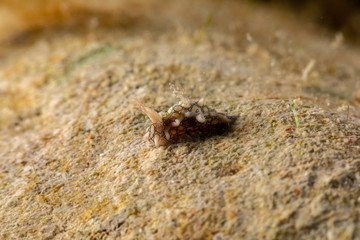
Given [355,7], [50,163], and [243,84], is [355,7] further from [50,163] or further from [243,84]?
[50,163]

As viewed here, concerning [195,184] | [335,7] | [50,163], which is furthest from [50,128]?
[335,7]

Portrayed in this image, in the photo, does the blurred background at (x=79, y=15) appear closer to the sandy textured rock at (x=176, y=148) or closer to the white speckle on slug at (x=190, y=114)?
the sandy textured rock at (x=176, y=148)

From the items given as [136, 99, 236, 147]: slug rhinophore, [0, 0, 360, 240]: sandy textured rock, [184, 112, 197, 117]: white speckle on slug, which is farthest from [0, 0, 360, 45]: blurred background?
[184, 112, 197, 117]: white speckle on slug

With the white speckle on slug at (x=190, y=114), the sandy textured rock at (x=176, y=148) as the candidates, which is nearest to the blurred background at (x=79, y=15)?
the sandy textured rock at (x=176, y=148)

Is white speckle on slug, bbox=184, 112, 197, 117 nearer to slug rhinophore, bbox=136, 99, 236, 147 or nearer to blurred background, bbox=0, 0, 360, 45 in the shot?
slug rhinophore, bbox=136, 99, 236, 147

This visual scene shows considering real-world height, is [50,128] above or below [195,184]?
above

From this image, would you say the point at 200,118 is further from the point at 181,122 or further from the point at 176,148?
the point at 176,148
